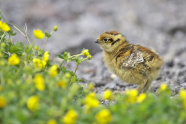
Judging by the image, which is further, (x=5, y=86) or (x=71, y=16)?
(x=71, y=16)

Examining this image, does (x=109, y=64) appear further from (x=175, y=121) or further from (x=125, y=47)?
(x=175, y=121)

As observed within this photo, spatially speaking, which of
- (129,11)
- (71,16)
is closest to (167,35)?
(129,11)

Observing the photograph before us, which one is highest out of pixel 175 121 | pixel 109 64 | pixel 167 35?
pixel 167 35

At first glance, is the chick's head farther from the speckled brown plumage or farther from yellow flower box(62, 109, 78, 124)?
yellow flower box(62, 109, 78, 124)

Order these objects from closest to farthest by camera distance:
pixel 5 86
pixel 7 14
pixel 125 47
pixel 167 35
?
pixel 5 86 → pixel 125 47 → pixel 167 35 → pixel 7 14

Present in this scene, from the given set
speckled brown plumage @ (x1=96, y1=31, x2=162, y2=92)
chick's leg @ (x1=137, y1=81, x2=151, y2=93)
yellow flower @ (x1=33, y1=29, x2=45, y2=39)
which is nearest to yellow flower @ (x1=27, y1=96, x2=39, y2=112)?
yellow flower @ (x1=33, y1=29, x2=45, y2=39)

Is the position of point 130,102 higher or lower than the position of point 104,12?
lower

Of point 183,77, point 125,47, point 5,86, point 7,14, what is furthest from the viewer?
point 7,14

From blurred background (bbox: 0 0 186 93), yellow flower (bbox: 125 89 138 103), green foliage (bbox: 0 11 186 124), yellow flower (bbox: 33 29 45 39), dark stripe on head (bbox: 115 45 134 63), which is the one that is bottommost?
green foliage (bbox: 0 11 186 124)
